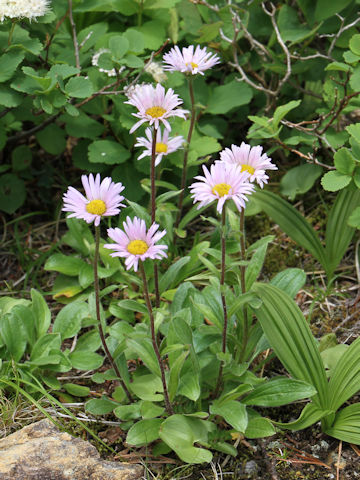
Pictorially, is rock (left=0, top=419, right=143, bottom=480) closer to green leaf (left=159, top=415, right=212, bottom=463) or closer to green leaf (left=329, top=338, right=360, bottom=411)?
green leaf (left=159, top=415, right=212, bottom=463)

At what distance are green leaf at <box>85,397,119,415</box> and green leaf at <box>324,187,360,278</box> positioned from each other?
44.2 inches

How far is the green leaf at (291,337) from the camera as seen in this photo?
1983 millimetres

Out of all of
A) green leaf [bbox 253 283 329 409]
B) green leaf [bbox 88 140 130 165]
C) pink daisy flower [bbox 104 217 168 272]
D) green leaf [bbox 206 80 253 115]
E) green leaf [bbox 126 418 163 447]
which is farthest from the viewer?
green leaf [bbox 206 80 253 115]

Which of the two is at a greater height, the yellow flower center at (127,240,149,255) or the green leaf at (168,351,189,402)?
the yellow flower center at (127,240,149,255)

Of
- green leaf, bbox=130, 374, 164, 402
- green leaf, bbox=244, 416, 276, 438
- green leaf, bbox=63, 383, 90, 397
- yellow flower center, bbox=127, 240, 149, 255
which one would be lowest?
green leaf, bbox=63, 383, 90, 397

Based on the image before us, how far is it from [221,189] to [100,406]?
92 centimetres

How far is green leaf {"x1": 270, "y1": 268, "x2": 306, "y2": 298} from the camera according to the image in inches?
86.4

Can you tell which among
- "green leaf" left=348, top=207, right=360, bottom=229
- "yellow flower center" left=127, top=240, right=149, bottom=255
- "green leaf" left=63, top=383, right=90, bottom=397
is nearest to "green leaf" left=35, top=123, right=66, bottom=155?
"green leaf" left=63, top=383, right=90, bottom=397

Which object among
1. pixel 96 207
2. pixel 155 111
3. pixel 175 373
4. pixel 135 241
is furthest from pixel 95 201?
pixel 175 373

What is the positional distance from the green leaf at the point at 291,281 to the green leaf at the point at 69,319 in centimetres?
76

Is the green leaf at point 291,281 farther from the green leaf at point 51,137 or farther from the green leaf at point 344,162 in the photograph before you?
the green leaf at point 51,137

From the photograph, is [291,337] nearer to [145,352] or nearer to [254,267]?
[254,267]

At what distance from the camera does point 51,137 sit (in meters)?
3.00

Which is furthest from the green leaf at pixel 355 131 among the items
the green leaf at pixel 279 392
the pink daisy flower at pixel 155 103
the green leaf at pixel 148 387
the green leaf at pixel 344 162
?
the green leaf at pixel 148 387
